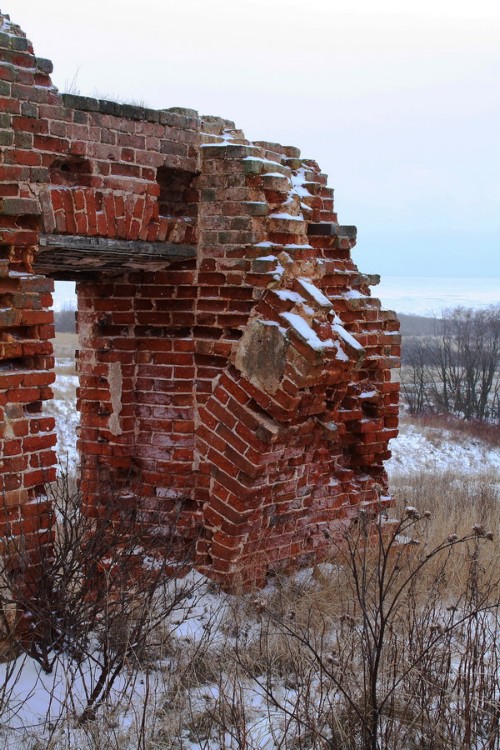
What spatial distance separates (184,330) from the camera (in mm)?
5316

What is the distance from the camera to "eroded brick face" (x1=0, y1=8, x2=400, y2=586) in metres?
4.20

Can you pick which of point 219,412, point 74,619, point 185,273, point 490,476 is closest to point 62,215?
point 185,273

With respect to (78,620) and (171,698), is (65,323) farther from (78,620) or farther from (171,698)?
(171,698)

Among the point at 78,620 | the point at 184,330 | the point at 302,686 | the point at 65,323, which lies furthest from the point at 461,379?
the point at 65,323

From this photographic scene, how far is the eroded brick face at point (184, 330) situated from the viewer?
13.8ft

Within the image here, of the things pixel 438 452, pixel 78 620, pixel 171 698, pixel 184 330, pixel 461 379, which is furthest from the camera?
pixel 461 379

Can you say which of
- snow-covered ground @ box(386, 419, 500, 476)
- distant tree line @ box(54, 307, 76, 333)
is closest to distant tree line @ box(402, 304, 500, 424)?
snow-covered ground @ box(386, 419, 500, 476)

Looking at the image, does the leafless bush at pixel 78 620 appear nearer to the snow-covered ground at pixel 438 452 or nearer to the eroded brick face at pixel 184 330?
the eroded brick face at pixel 184 330

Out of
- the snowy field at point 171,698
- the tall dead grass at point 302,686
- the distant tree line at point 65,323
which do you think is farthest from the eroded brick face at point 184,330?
the distant tree line at point 65,323

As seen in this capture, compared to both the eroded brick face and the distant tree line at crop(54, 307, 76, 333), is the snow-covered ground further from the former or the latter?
the distant tree line at crop(54, 307, 76, 333)

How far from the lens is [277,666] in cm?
398

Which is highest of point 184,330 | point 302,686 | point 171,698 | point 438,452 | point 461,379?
point 184,330

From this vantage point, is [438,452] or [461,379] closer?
[438,452]

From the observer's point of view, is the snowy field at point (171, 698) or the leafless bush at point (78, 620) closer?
the snowy field at point (171, 698)
